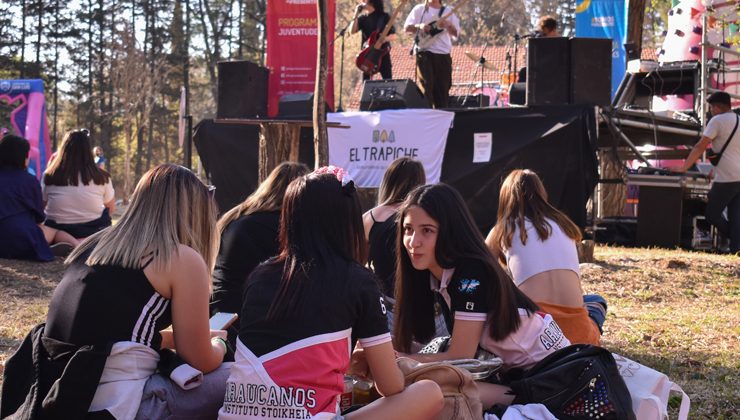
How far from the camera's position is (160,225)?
292cm

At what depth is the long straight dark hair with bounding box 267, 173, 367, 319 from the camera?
2.72 metres

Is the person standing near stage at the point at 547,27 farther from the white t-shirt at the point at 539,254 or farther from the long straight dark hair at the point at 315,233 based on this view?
the long straight dark hair at the point at 315,233

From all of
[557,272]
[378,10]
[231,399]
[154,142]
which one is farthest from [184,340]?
[154,142]

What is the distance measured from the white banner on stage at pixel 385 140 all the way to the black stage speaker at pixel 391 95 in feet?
0.65

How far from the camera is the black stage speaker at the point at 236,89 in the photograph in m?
12.0

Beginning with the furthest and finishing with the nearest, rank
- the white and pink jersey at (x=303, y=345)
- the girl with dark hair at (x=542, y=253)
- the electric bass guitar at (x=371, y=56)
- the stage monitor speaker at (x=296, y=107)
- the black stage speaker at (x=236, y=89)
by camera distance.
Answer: the black stage speaker at (x=236, y=89) < the stage monitor speaker at (x=296, y=107) < the electric bass guitar at (x=371, y=56) < the girl with dark hair at (x=542, y=253) < the white and pink jersey at (x=303, y=345)

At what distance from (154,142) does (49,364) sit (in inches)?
1691

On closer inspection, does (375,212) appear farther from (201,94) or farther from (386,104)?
(201,94)

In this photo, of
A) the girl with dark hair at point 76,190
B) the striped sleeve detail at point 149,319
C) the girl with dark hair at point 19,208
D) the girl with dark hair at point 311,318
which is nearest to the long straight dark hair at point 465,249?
the girl with dark hair at point 311,318

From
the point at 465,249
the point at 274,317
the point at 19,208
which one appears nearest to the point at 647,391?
the point at 465,249

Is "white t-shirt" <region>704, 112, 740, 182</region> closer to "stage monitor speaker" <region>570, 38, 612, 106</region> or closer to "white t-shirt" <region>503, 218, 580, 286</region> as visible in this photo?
"stage monitor speaker" <region>570, 38, 612, 106</region>

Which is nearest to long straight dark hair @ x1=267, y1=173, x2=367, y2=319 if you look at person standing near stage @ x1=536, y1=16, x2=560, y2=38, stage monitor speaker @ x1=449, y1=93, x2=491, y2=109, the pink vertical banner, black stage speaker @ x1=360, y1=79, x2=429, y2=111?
black stage speaker @ x1=360, y1=79, x2=429, y2=111

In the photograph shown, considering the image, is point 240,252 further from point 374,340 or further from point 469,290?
point 374,340

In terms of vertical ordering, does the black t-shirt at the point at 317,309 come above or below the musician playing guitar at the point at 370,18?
below
